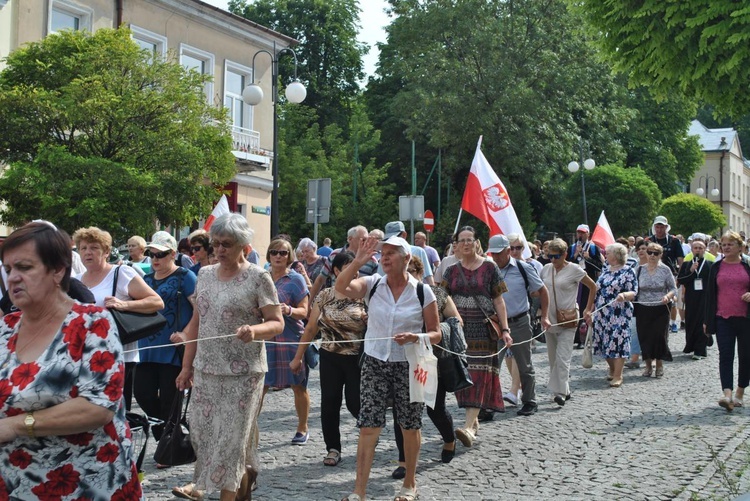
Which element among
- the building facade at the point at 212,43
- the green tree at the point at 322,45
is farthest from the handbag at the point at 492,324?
the green tree at the point at 322,45

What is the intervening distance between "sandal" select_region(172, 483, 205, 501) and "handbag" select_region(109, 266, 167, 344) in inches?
41.3

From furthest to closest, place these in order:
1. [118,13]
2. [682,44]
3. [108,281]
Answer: [118,13]
[682,44]
[108,281]

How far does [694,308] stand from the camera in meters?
15.6

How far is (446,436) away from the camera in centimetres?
773

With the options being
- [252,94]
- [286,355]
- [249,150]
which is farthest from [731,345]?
[249,150]

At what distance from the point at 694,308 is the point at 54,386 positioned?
45.9 feet

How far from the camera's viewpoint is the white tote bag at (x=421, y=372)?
251 inches

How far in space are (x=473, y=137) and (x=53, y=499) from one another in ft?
120

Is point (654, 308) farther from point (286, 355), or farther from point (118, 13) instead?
point (118, 13)

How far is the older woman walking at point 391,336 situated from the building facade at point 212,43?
18343mm

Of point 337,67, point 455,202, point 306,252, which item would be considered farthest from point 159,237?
point 337,67

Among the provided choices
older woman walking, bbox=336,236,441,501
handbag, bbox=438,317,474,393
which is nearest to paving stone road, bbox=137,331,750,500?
older woman walking, bbox=336,236,441,501

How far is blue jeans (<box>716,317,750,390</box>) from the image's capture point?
10242 mm

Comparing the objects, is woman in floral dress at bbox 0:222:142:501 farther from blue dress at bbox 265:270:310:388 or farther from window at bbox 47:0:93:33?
window at bbox 47:0:93:33
